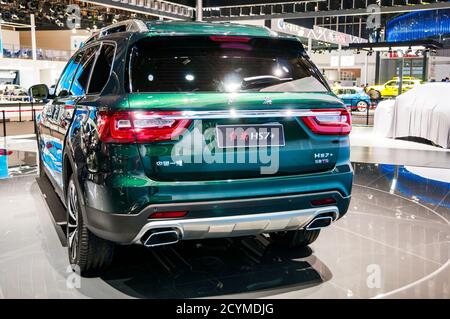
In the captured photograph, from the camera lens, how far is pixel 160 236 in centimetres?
295

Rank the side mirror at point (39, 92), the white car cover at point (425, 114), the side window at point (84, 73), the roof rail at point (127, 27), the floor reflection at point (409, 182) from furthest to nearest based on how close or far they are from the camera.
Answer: the white car cover at point (425, 114) → the floor reflection at point (409, 182) → the side mirror at point (39, 92) → the side window at point (84, 73) → the roof rail at point (127, 27)

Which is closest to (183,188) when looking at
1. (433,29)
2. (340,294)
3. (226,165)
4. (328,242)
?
(226,165)

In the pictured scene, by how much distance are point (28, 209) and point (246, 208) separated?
3.44 m

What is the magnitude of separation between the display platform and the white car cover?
5.63m

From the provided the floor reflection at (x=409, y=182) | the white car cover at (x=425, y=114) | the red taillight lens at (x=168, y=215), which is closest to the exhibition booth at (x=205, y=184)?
the red taillight lens at (x=168, y=215)

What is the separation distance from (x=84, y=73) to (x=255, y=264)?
2003mm

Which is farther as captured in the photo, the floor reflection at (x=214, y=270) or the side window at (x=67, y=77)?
the side window at (x=67, y=77)

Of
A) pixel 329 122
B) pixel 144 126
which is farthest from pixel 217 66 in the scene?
pixel 329 122

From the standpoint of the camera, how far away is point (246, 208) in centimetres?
300

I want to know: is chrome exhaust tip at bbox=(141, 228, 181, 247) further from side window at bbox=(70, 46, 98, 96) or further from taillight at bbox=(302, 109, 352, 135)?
side window at bbox=(70, 46, 98, 96)

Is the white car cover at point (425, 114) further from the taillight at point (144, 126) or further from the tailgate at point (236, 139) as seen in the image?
the taillight at point (144, 126)

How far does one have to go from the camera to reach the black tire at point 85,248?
331 cm

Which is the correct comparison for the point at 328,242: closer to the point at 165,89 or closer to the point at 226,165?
the point at 226,165

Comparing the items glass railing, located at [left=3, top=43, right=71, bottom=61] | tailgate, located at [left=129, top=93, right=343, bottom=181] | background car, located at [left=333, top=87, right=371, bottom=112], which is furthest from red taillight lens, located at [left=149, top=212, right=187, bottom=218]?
glass railing, located at [left=3, top=43, right=71, bottom=61]
